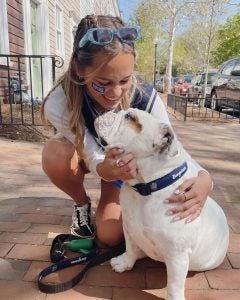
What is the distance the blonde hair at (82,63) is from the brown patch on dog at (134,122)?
422 millimetres

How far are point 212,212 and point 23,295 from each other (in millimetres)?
982

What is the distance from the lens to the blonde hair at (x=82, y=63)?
1754 mm

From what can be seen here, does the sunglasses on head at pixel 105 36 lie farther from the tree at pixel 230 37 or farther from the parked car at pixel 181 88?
the tree at pixel 230 37

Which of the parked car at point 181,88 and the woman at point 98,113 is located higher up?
the woman at point 98,113

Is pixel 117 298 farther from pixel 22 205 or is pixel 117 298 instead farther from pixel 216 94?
pixel 216 94

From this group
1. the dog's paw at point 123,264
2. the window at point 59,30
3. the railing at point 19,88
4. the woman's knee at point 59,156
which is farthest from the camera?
the window at point 59,30

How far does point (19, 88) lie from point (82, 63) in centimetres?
498

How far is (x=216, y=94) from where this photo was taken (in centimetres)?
1105

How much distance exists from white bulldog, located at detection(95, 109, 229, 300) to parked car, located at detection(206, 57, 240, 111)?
7.89m

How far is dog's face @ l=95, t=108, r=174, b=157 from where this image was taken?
1404 mm

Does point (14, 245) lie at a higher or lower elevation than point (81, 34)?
lower

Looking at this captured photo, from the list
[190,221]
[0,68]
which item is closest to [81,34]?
[190,221]

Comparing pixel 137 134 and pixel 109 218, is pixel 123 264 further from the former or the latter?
pixel 137 134

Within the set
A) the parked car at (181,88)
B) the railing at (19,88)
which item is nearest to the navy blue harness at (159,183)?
the railing at (19,88)
